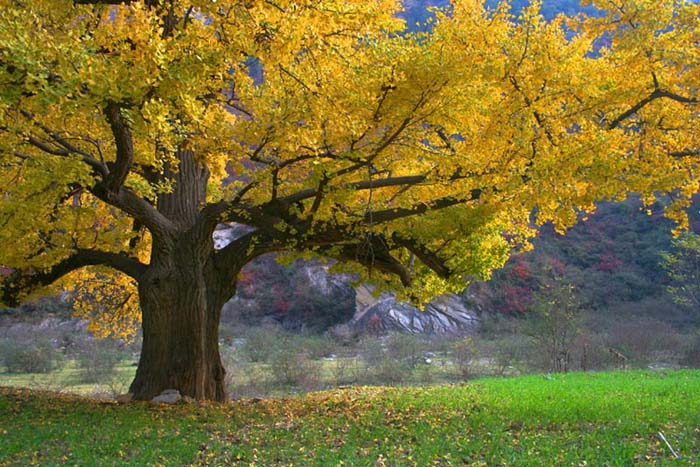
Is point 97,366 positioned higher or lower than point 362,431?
higher

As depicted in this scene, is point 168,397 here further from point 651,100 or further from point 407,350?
point 407,350

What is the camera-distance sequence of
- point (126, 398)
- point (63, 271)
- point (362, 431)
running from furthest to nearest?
point (63, 271)
point (126, 398)
point (362, 431)

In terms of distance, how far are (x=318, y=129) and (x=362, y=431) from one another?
3109 mm

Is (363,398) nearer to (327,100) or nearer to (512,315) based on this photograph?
(327,100)

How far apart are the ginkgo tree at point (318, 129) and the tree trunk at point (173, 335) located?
27 mm

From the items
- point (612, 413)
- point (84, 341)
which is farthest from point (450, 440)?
point (84, 341)

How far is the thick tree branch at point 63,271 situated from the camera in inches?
343

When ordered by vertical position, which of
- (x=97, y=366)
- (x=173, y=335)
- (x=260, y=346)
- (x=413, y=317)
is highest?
(x=413, y=317)

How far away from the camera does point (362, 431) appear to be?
245 inches

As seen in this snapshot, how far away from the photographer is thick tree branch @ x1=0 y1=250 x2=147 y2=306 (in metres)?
8.70

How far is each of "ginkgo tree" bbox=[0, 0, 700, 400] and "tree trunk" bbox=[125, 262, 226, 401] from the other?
0.03 meters

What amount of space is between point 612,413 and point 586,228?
29.3 metres

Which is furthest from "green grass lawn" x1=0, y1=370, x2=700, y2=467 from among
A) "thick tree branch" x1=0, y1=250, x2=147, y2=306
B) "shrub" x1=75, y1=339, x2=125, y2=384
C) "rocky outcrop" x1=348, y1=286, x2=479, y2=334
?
"rocky outcrop" x1=348, y1=286, x2=479, y2=334

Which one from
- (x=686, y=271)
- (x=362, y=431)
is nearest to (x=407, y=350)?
(x=362, y=431)
